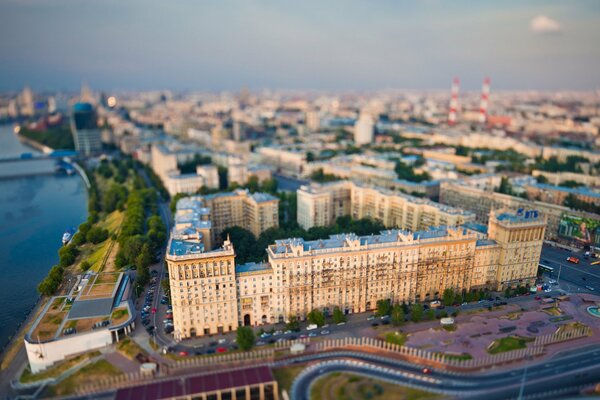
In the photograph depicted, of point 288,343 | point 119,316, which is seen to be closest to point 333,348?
point 288,343

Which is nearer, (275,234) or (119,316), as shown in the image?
(119,316)

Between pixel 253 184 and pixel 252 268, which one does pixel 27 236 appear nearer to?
pixel 253 184

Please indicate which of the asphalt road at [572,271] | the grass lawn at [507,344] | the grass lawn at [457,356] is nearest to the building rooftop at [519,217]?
the asphalt road at [572,271]

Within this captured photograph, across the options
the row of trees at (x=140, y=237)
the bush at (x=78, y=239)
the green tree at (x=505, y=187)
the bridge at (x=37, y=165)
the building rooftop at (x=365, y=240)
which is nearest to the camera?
the building rooftop at (x=365, y=240)

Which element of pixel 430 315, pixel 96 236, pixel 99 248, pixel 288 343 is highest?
pixel 430 315

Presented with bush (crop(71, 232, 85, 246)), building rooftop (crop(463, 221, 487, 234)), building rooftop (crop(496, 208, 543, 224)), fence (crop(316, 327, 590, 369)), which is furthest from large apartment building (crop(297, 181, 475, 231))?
bush (crop(71, 232, 85, 246))

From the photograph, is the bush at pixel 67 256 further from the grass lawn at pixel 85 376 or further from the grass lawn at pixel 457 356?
the grass lawn at pixel 457 356

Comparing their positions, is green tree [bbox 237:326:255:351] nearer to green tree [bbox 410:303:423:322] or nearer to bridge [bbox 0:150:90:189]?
green tree [bbox 410:303:423:322]
